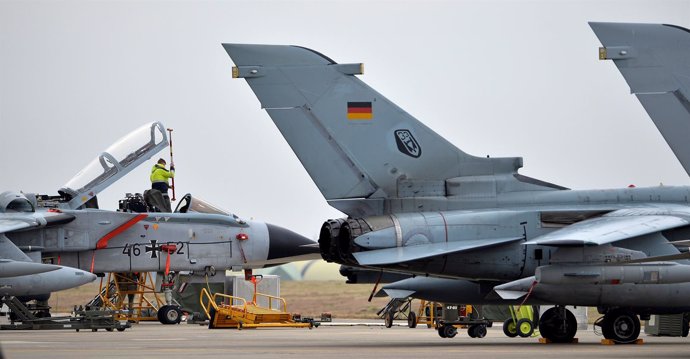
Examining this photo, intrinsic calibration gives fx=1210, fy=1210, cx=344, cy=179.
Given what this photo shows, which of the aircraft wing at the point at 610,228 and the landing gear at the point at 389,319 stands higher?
the aircraft wing at the point at 610,228

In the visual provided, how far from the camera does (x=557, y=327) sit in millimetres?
17094

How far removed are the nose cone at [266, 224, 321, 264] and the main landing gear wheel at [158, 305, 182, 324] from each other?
2.21 metres

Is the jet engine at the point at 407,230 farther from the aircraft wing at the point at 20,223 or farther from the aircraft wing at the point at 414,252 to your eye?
the aircraft wing at the point at 20,223

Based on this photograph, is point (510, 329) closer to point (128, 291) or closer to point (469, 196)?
point (469, 196)

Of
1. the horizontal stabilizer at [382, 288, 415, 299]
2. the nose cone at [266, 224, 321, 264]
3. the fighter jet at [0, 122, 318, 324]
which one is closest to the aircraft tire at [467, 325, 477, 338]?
the horizontal stabilizer at [382, 288, 415, 299]

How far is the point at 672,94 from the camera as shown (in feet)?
54.4

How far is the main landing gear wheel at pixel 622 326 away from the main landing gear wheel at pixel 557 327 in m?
0.69

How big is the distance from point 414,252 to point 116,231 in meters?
9.50

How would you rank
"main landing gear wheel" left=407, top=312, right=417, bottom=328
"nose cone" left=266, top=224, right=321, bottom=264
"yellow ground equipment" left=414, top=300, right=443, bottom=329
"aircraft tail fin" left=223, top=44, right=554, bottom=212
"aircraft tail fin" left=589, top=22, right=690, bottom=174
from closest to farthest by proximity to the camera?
1. "aircraft tail fin" left=589, top=22, right=690, bottom=174
2. "aircraft tail fin" left=223, top=44, right=554, bottom=212
3. "yellow ground equipment" left=414, top=300, right=443, bottom=329
4. "main landing gear wheel" left=407, top=312, right=417, bottom=328
5. "nose cone" left=266, top=224, right=321, bottom=264

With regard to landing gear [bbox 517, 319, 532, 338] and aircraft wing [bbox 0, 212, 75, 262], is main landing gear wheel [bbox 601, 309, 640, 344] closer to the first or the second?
landing gear [bbox 517, 319, 532, 338]

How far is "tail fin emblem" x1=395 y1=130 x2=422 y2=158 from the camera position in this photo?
55.7 ft

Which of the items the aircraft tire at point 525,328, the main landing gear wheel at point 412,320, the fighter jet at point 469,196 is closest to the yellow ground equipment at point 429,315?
the main landing gear wheel at point 412,320

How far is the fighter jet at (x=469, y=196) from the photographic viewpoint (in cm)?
1605

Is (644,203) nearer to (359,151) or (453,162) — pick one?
(453,162)
